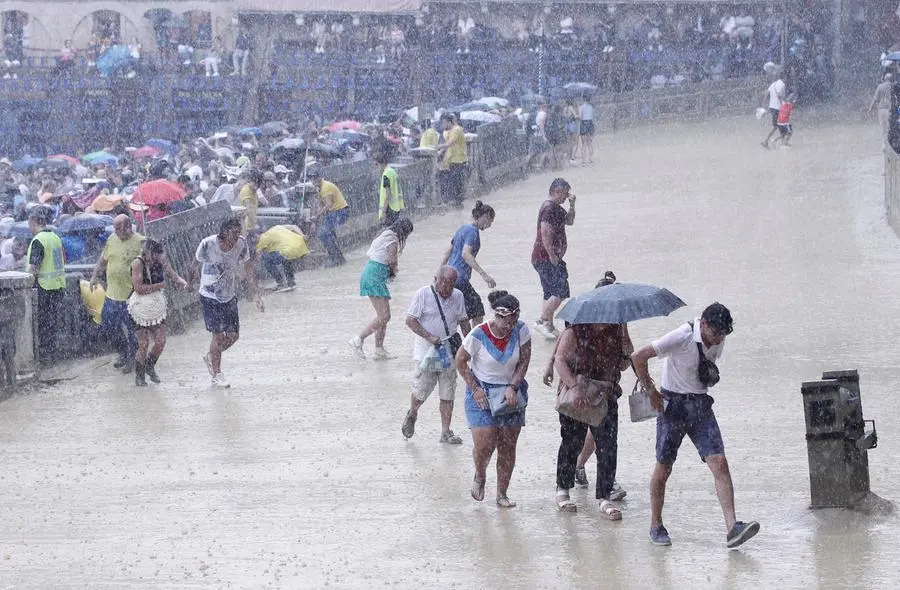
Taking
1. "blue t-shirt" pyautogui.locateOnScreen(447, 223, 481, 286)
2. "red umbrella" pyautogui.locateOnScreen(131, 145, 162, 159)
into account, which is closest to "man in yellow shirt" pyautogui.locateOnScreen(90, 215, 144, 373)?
"blue t-shirt" pyautogui.locateOnScreen(447, 223, 481, 286)

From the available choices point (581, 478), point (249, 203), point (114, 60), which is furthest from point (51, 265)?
A: point (114, 60)

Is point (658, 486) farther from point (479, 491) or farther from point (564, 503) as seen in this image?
point (479, 491)

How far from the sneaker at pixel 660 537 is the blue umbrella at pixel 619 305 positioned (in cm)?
119

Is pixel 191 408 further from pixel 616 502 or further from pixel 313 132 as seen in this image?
pixel 313 132

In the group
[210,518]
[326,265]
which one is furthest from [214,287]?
[326,265]

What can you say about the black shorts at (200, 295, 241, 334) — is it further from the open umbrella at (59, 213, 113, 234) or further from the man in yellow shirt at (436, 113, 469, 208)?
the man in yellow shirt at (436, 113, 469, 208)

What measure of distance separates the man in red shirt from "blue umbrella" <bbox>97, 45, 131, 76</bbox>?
32.2m

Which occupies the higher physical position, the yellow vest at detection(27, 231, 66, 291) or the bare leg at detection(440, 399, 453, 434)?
the yellow vest at detection(27, 231, 66, 291)

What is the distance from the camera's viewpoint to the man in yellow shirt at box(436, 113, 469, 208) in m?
24.5

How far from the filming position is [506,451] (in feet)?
30.1

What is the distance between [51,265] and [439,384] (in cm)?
543

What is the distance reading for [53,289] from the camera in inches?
576

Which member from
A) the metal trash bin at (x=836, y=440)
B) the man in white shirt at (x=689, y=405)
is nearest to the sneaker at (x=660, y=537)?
the man in white shirt at (x=689, y=405)

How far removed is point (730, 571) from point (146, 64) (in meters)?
38.5
